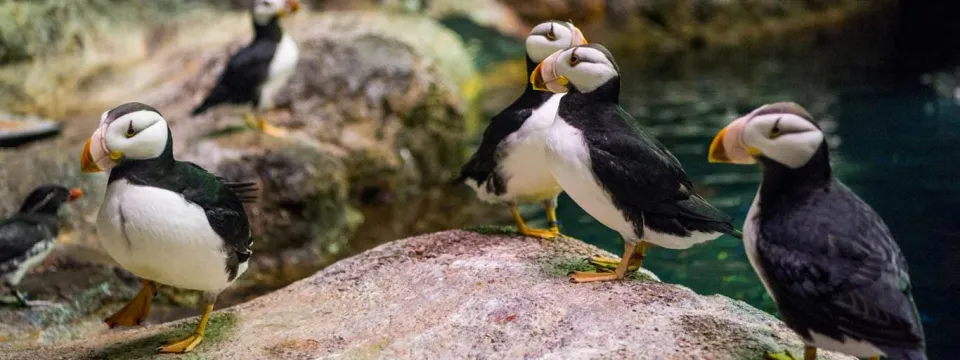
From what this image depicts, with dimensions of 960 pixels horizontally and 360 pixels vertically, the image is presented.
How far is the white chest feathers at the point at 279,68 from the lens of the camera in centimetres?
596

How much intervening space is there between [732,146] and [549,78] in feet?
2.92

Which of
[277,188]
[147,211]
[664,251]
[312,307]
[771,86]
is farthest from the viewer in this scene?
[771,86]

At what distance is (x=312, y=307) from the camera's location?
3.42 m

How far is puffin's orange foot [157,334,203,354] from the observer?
303 centimetres

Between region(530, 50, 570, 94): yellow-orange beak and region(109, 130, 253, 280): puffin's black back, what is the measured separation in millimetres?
1260

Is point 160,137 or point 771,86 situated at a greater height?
point 160,137

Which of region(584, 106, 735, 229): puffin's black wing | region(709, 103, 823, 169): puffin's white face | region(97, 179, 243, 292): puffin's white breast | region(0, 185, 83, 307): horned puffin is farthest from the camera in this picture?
region(0, 185, 83, 307): horned puffin

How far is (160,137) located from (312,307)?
979 millimetres

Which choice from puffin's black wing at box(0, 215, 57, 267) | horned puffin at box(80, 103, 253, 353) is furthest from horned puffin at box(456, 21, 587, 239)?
puffin's black wing at box(0, 215, 57, 267)

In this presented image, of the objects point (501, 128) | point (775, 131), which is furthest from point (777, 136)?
point (501, 128)

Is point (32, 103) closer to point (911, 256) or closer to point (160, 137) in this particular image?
point (160, 137)

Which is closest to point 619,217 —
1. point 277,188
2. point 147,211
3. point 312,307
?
point 312,307

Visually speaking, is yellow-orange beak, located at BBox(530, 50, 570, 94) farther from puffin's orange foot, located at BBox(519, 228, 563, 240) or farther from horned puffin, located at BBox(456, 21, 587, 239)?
puffin's orange foot, located at BBox(519, 228, 563, 240)

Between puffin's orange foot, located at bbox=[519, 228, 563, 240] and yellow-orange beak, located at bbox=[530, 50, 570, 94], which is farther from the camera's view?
puffin's orange foot, located at bbox=[519, 228, 563, 240]
